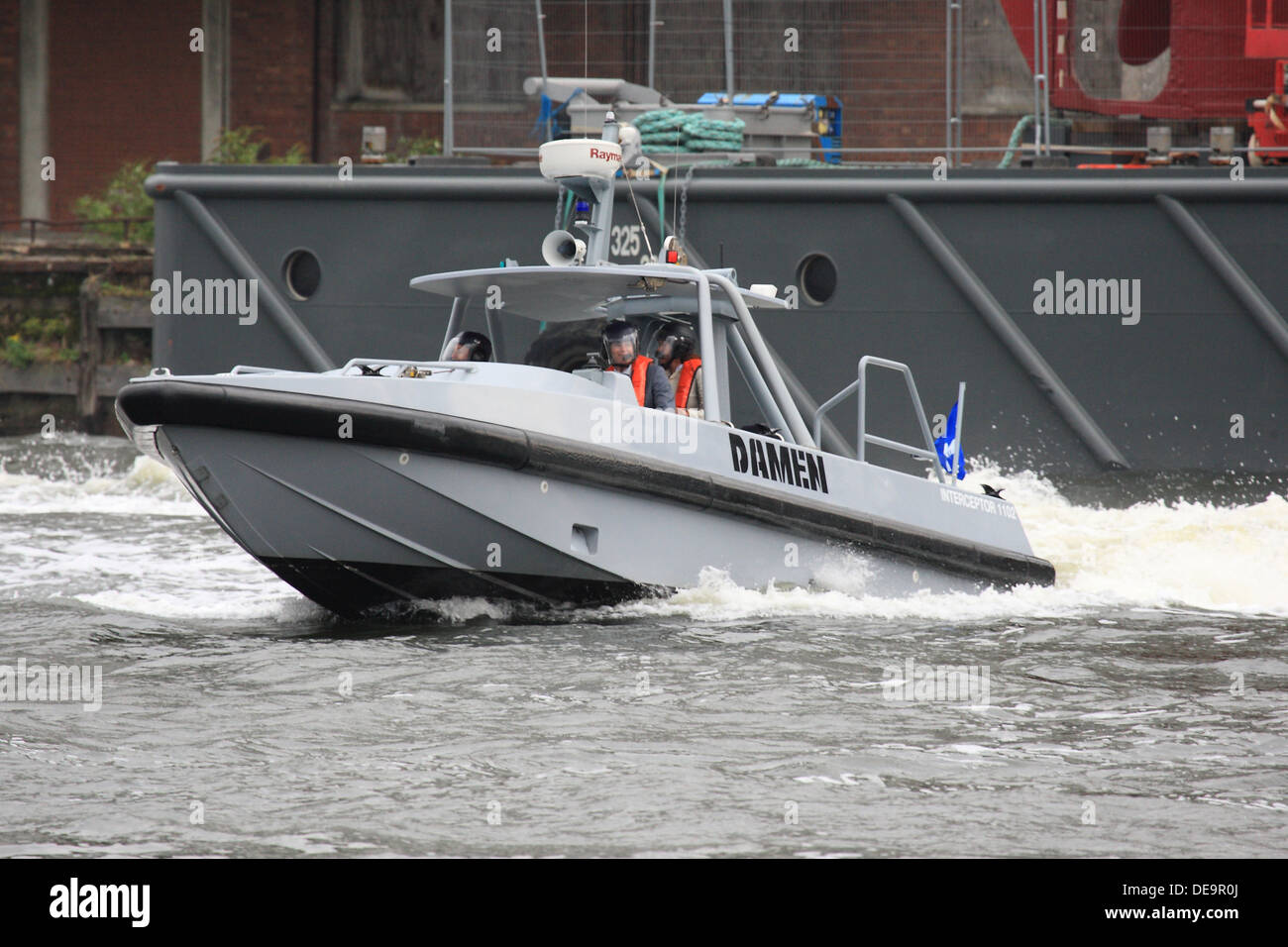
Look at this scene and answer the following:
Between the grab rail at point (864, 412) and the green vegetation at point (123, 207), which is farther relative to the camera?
the green vegetation at point (123, 207)

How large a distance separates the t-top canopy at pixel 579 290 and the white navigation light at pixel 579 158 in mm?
621

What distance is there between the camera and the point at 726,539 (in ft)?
25.9

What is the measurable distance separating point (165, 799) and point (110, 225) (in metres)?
13.5

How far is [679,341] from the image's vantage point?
8.34 metres

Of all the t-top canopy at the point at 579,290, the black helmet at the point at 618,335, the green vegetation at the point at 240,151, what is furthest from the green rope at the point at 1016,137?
the green vegetation at the point at 240,151

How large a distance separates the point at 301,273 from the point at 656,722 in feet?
25.4

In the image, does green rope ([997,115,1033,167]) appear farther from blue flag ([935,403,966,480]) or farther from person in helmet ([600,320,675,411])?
person in helmet ([600,320,675,411])

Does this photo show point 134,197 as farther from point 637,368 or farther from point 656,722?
point 656,722

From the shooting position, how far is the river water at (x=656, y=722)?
477 cm

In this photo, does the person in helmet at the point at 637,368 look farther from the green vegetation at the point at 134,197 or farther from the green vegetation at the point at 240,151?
the green vegetation at the point at 134,197

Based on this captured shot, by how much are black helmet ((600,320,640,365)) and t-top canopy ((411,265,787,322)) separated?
208mm

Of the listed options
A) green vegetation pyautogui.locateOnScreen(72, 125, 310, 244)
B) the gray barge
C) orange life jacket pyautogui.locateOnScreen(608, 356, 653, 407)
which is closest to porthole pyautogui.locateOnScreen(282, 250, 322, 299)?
the gray barge
